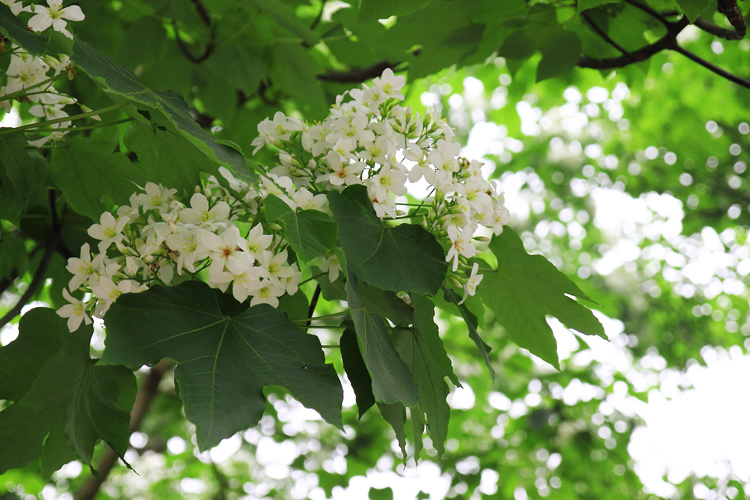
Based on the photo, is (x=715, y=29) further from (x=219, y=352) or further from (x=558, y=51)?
(x=219, y=352)

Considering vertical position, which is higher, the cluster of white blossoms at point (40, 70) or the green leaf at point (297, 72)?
the cluster of white blossoms at point (40, 70)

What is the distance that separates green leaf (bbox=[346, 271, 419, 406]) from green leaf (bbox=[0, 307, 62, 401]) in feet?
1.90

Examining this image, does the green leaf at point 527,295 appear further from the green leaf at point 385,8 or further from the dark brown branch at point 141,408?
the dark brown branch at point 141,408

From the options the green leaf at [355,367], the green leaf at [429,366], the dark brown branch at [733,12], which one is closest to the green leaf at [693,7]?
the dark brown branch at [733,12]

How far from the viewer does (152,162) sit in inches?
40.6

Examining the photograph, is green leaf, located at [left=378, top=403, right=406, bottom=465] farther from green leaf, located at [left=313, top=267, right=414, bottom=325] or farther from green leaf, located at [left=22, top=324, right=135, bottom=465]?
green leaf, located at [left=22, top=324, right=135, bottom=465]

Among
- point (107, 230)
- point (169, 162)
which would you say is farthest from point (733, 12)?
point (107, 230)

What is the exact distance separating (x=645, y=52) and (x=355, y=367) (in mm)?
1216

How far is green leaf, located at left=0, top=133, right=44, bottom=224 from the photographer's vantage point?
1.15m

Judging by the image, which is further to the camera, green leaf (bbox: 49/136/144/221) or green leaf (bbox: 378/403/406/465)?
green leaf (bbox: 49/136/144/221)

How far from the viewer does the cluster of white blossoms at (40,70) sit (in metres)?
0.95

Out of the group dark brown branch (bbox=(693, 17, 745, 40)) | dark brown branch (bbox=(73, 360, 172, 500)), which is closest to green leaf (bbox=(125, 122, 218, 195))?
dark brown branch (bbox=(693, 17, 745, 40))

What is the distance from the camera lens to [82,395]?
962 mm

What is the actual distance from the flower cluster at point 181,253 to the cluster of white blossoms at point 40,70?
0.21 m
